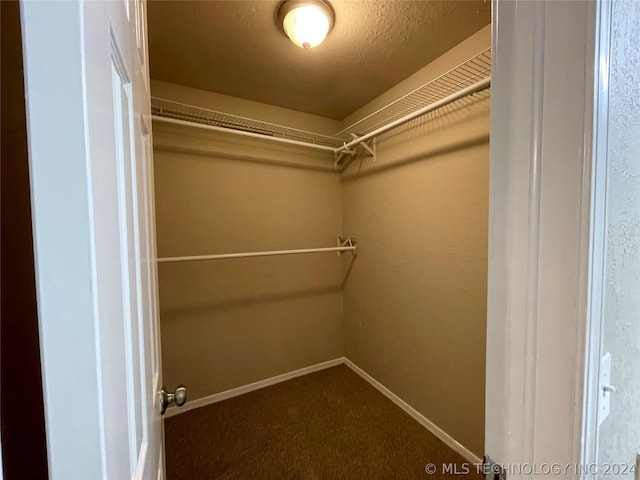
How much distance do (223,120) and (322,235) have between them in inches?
50.3

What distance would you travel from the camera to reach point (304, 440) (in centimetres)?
176

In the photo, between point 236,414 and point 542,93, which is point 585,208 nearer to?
point 542,93

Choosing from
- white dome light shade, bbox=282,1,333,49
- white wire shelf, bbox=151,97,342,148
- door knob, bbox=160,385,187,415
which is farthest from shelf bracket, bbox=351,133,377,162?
door knob, bbox=160,385,187,415

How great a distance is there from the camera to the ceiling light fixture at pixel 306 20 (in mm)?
1279

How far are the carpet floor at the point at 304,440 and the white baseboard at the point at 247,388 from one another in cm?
5

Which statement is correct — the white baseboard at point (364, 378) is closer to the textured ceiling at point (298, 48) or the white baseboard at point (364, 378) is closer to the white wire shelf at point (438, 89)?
the white wire shelf at point (438, 89)

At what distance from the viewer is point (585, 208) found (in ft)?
1.42

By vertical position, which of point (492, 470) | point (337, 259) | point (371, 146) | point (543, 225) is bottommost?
point (492, 470)

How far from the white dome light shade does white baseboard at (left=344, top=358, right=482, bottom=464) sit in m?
2.39

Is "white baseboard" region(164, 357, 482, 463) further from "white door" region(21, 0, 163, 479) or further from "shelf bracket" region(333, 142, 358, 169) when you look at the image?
"white door" region(21, 0, 163, 479)

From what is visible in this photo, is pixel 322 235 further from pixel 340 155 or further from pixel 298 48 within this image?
pixel 298 48

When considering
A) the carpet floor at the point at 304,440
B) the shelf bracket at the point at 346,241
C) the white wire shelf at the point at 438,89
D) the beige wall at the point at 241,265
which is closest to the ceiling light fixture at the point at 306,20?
the white wire shelf at the point at 438,89

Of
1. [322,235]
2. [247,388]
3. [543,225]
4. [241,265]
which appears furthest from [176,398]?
[322,235]

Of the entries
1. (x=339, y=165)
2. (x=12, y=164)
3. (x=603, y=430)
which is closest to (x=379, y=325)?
(x=339, y=165)
